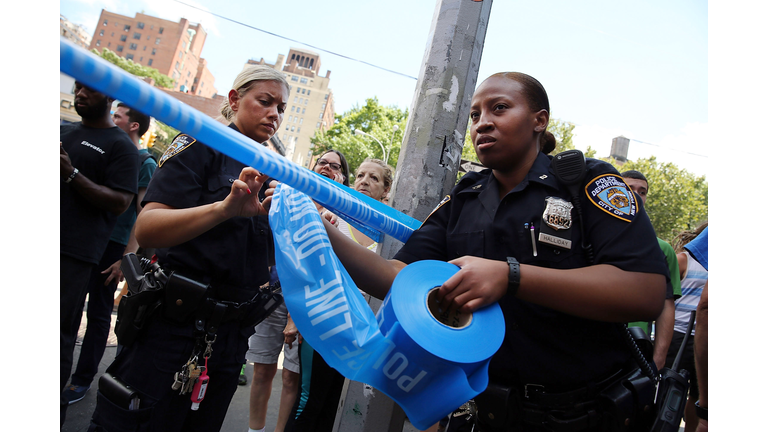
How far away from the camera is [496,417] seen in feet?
4.85

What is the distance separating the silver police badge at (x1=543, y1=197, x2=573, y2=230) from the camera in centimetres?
151

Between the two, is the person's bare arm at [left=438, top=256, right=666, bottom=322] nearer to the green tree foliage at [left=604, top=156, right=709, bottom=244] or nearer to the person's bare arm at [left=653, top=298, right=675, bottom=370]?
the person's bare arm at [left=653, top=298, right=675, bottom=370]

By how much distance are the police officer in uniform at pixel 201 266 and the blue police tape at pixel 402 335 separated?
1.87 feet

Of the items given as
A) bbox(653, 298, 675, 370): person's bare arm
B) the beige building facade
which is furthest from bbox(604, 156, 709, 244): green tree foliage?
the beige building facade

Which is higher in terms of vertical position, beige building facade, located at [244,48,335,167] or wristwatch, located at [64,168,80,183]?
beige building facade, located at [244,48,335,167]

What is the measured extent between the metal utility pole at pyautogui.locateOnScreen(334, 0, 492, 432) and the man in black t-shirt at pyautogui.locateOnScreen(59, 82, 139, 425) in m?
1.87

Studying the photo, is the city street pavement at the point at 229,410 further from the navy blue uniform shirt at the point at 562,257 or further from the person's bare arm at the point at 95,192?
Result: the navy blue uniform shirt at the point at 562,257

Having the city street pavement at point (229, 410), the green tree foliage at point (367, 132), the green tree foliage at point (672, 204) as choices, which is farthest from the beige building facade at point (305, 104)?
the city street pavement at point (229, 410)

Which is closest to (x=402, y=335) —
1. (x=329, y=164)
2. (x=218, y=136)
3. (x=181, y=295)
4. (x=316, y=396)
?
(x=218, y=136)

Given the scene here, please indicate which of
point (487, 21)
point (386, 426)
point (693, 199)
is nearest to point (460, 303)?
point (386, 426)

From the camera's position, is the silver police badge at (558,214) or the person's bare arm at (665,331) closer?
the silver police badge at (558,214)

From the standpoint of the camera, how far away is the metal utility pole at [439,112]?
7.68 ft

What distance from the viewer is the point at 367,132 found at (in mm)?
32094

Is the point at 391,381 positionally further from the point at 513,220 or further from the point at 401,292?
the point at 513,220
